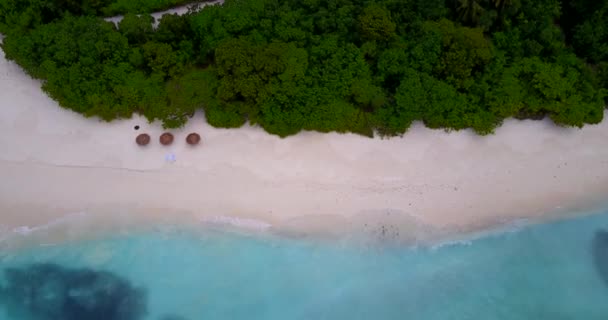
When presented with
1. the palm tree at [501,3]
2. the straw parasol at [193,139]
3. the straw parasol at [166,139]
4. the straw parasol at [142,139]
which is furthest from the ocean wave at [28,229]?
the palm tree at [501,3]

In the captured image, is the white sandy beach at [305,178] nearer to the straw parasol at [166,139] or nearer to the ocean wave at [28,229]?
the ocean wave at [28,229]

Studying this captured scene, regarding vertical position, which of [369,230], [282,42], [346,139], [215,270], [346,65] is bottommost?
[215,270]

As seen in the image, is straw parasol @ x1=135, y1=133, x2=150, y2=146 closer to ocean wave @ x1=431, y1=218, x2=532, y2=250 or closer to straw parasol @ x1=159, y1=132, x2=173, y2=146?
straw parasol @ x1=159, y1=132, x2=173, y2=146

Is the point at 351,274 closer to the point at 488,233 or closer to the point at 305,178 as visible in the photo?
the point at 305,178

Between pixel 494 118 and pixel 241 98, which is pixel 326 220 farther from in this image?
pixel 494 118

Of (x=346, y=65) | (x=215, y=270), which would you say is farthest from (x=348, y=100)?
(x=215, y=270)

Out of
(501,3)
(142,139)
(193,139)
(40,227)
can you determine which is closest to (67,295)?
(40,227)
